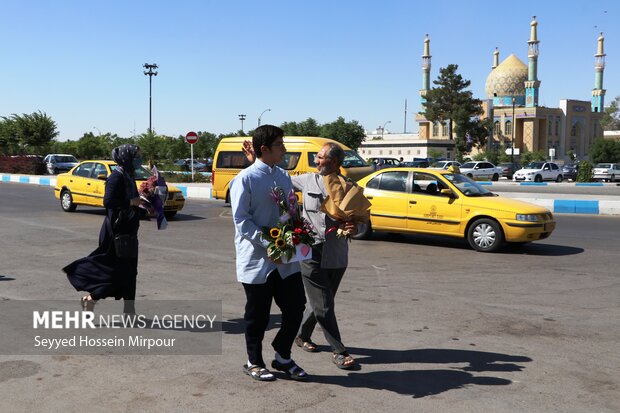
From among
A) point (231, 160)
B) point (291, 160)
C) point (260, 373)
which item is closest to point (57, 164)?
point (231, 160)

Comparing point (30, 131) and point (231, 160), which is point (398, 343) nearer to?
point (231, 160)

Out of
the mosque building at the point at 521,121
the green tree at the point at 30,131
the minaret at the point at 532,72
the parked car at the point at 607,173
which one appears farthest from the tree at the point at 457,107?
the green tree at the point at 30,131

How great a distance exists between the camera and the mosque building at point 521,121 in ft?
277

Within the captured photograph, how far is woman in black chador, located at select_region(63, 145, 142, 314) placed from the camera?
214 inches

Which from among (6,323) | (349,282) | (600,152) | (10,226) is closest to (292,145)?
(10,226)

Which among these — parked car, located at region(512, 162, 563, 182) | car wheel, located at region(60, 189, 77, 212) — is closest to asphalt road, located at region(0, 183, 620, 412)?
car wheel, located at region(60, 189, 77, 212)

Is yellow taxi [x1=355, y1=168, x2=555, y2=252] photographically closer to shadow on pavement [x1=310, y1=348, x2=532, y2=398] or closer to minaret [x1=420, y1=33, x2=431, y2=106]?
shadow on pavement [x1=310, y1=348, x2=532, y2=398]

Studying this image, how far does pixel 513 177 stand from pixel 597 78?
6668 cm

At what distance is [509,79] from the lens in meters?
93.1

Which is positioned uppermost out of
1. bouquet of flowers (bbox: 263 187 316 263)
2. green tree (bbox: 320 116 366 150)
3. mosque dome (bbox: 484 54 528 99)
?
mosque dome (bbox: 484 54 528 99)

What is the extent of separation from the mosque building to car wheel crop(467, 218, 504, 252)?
7148cm

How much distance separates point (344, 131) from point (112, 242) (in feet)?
233

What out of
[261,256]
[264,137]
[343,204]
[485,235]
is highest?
[264,137]

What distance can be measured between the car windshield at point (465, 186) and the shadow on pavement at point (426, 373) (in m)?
6.40
